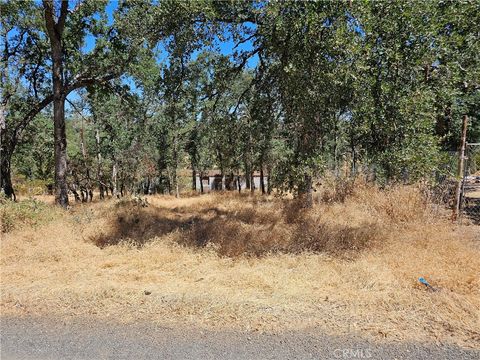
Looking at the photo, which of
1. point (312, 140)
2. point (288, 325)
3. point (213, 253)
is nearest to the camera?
point (288, 325)

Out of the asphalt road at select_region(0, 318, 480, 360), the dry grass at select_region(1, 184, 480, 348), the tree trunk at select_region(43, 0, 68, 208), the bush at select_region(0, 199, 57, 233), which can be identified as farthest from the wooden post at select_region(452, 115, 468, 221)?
the tree trunk at select_region(43, 0, 68, 208)

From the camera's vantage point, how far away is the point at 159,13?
6223 millimetres

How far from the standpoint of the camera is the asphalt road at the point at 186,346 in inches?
113

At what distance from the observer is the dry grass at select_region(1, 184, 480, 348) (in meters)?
3.51

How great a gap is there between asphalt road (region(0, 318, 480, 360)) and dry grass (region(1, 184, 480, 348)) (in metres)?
0.19

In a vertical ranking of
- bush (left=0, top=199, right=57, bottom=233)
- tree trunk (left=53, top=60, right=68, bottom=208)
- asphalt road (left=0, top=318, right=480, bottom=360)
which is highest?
tree trunk (left=53, top=60, right=68, bottom=208)

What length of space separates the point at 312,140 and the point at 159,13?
405cm

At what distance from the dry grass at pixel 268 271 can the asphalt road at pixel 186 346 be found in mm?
190

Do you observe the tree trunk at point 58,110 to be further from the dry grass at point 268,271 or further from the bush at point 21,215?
the dry grass at point 268,271

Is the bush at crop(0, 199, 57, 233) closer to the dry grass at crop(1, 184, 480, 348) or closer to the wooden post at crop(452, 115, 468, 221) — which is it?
the dry grass at crop(1, 184, 480, 348)

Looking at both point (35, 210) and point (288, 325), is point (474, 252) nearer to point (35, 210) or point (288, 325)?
point (288, 325)

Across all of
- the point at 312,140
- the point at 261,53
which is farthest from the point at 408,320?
the point at 261,53

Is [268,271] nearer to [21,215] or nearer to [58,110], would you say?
[21,215]

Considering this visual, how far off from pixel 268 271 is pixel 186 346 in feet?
7.16
